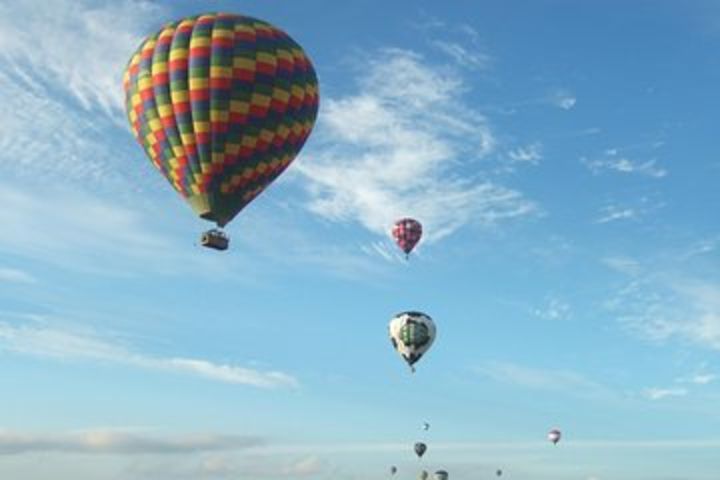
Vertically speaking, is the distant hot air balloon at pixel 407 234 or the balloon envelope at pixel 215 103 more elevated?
the distant hot air balloon at pixel 407 234

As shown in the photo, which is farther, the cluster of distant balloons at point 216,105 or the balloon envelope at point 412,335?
the balloon envelope at point 412,335

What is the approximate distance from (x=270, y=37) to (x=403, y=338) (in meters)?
41.1

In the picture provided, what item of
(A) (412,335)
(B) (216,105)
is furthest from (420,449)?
(B) (216,105)

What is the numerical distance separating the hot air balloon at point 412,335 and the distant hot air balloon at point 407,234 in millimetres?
5953

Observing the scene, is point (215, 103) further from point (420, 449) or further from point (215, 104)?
point (420, 449)

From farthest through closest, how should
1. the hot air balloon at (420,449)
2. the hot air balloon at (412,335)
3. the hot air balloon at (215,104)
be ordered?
the hot air balloon at (420,449), the hot air balloon at (412,335), the hot air balloon at (215,104)

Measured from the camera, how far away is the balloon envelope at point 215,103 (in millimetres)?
58312

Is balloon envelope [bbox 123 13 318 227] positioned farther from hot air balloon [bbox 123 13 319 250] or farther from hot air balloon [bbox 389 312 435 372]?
hot air balloon [bbox 389 312 435 372]

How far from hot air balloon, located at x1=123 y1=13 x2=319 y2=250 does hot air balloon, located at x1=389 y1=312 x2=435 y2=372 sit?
36.6 meters

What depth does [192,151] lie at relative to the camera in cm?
5853

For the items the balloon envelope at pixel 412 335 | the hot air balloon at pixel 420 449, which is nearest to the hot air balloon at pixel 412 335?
the balloon envelope at pixel 412 335

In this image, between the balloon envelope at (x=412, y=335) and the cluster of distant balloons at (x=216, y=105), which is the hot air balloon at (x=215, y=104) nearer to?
the cluster of distant balloons at (x=216, y=105)

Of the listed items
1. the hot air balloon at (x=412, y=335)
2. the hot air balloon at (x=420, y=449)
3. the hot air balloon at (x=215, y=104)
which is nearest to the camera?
the hot air balloon at (x=215, y=104)

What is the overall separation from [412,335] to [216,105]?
41535 mm
